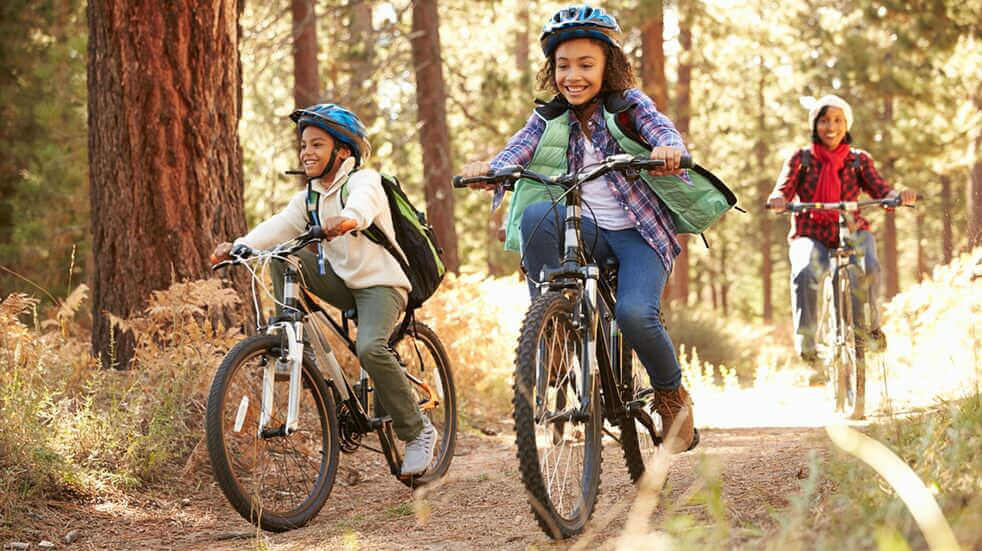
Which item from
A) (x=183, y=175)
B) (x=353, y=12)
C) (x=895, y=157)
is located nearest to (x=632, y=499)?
(x=183, y=175)

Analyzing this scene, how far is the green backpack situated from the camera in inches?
223

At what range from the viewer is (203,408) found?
632cm

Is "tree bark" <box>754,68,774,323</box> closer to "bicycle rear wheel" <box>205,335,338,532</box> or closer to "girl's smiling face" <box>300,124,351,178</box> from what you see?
"girl's smiling face" <box>300,124,351,178</box>

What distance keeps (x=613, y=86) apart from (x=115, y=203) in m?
Answer: 3.62

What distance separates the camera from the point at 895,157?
22641 millimetres

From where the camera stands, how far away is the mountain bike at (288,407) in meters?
4.68

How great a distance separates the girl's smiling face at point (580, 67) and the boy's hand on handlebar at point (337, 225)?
3.64 feet

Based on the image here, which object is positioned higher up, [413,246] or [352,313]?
[413,246]

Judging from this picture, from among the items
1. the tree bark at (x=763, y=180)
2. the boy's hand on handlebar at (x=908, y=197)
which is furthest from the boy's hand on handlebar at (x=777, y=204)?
the tree bark at (x=763, y=180)

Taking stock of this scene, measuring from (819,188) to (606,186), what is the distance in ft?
13.4

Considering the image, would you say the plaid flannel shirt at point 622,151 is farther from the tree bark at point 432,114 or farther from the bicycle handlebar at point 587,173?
the tree bark at point 432,114

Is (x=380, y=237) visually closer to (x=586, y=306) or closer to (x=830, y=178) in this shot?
(x=586, y=306)

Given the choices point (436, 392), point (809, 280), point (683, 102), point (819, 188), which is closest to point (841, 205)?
point (819, 188)

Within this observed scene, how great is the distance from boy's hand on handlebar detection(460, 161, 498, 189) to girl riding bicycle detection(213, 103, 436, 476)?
0.82 metres
